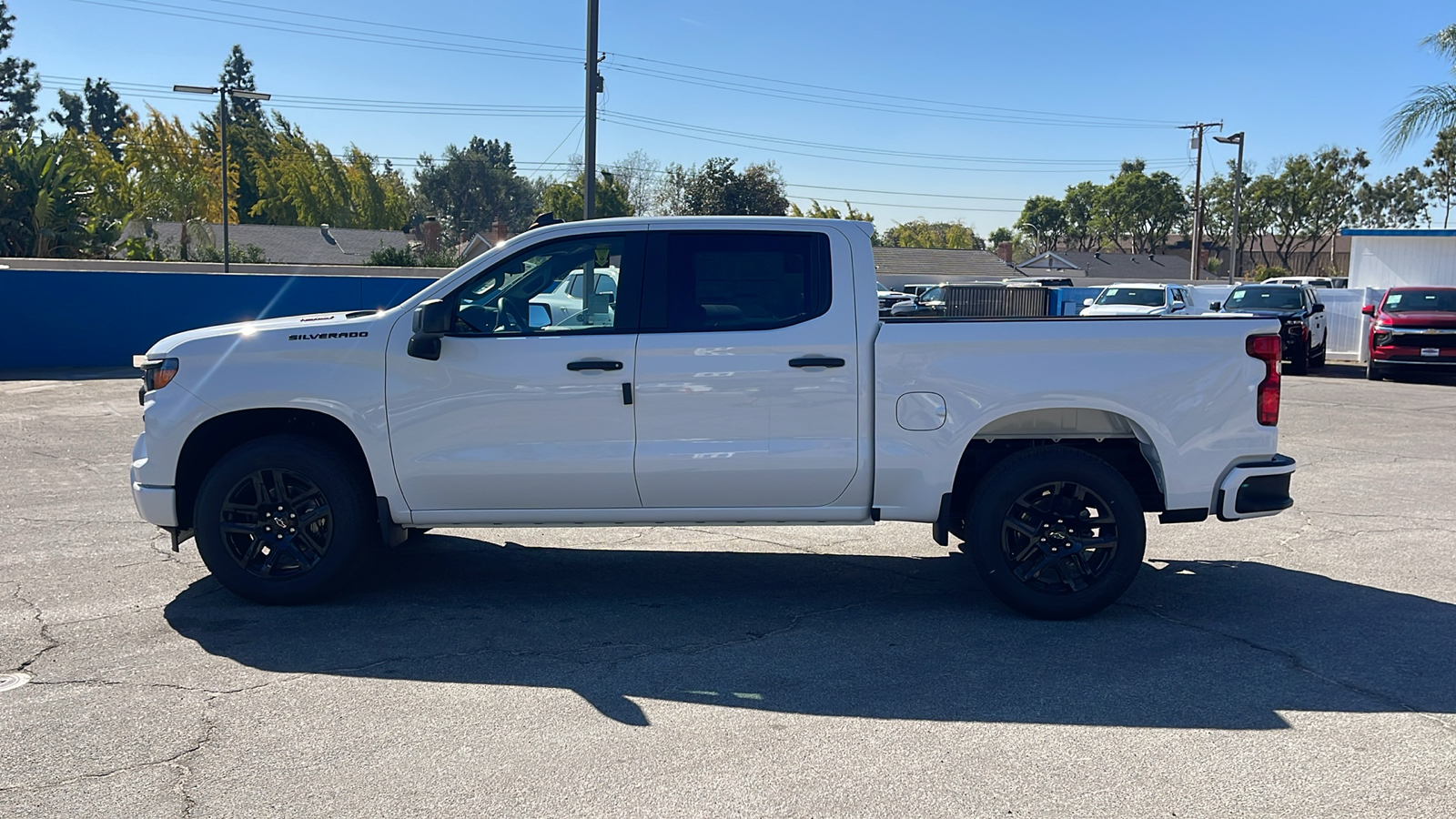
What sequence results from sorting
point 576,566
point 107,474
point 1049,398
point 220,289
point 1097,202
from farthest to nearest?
point 1097,202, point 220,289, point 107,474, point 576,566, point 1049,398

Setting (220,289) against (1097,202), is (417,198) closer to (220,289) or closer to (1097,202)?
A: (1097,202)

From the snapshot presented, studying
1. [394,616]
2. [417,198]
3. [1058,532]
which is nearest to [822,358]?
[1058,532]

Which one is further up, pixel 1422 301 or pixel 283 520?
pixel 1422 301

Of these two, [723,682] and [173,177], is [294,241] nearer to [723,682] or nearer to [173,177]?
[173,177]

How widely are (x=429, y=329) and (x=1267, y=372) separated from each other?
166 inches

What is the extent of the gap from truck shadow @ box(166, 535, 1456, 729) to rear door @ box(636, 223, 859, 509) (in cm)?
73

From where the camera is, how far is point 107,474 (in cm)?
1022

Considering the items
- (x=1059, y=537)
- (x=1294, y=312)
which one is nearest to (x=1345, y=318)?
(x=1294, y=312)

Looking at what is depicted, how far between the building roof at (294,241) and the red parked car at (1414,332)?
138 ft

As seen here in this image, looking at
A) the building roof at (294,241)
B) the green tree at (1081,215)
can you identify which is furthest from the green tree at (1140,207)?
the building roof at (294,241)

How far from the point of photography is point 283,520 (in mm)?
6008

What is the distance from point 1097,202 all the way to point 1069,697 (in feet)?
334

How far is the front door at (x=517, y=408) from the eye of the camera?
19.1 feet

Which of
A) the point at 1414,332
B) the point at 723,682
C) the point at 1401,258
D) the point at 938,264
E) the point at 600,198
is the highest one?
the point at 600,198
